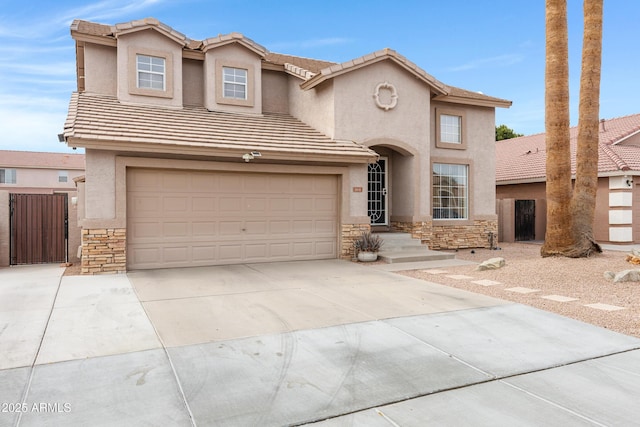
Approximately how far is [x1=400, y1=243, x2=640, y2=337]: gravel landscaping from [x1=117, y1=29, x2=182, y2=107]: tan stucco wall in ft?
28.8

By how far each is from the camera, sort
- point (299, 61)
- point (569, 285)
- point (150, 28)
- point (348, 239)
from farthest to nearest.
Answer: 1. point (299, 61)
2. point (150, 28)
3. point (348, 239)
4. point (569, 285)

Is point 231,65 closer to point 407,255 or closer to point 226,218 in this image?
point 226,218

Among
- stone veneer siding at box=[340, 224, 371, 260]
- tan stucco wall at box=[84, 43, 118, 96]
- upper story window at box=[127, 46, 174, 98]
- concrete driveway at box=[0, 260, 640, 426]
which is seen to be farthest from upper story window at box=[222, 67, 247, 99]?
concrete driveway at box=[0, 260, 640, 426]

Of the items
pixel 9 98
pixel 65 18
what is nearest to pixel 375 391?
pixel 65 18

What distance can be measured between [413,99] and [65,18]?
10961mm

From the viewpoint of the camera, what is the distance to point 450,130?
1543cm

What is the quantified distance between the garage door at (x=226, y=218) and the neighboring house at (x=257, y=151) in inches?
1.2

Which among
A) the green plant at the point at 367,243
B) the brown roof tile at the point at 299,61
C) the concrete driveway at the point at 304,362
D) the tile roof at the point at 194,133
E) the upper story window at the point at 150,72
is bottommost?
the concrete driveway at the point at 304,362

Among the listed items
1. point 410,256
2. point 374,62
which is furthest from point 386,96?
point 410,256

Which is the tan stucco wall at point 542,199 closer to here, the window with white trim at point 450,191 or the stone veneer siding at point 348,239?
the window with white trim at point 450,191

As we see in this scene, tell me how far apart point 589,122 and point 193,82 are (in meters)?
11.9

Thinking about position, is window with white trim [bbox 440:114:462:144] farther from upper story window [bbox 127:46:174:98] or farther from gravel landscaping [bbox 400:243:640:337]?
upper story window [bbox 127:46:174:98]

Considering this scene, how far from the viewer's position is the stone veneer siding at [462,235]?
49.4 ft

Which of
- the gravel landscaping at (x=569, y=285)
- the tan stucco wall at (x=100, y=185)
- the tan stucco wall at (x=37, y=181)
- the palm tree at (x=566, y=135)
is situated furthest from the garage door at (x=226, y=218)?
the tan stucco wall at (x=37, y=181)
